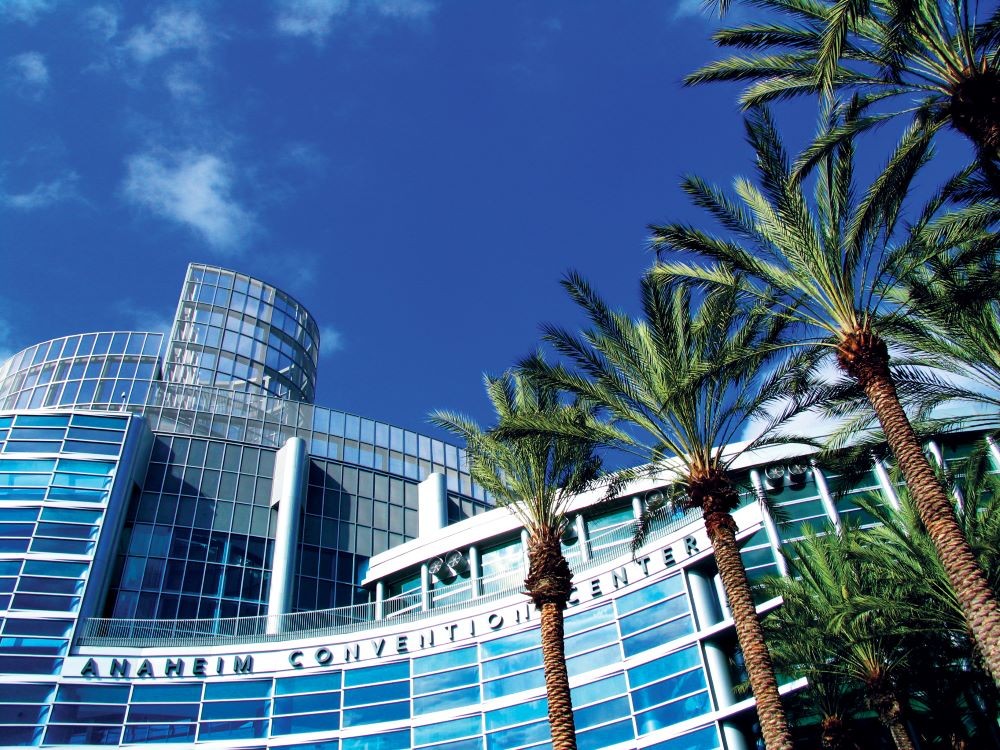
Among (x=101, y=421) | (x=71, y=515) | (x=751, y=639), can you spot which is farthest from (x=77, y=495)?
(x=751, y=639)

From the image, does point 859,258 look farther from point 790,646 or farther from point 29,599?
point 29,599

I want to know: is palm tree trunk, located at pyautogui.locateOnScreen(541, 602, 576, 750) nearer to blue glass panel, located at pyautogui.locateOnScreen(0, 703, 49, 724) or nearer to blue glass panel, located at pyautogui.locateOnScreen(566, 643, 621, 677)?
blue glass panel, located at pyautogui.locateOnScreen(566, 643, 621, 677)

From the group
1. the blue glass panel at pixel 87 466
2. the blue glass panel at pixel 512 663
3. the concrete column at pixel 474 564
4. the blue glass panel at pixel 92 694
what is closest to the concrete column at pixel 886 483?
the blue glass panel at pixel 512 663

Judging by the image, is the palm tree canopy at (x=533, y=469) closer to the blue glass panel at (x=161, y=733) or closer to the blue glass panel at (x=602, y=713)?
the blue glass panel at (x=602, y=713)

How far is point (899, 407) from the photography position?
1524 centimetres

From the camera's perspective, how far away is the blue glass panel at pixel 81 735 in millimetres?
30578

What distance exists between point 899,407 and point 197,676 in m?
27.2

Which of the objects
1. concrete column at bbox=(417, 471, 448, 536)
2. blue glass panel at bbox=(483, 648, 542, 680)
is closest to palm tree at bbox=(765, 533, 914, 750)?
blue glass panel at bbox=(483, 648, 542, 680)

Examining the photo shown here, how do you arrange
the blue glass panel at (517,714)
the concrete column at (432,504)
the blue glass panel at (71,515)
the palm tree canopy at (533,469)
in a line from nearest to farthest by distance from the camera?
the palm tree canopy at (533,469) < the blue glass panel at (517,714) < the blue glass panel at (71,515) < the concrete column at (432,504)

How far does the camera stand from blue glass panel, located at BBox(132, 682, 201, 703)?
3188cm

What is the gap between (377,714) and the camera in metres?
31.0

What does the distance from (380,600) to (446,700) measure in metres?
8.21

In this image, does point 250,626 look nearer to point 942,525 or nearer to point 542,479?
point 542,479

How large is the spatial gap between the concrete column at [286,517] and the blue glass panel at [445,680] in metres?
10.4
